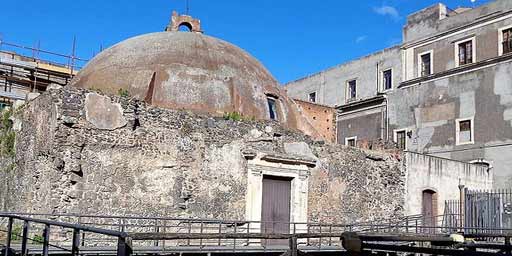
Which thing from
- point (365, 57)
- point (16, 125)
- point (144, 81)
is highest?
point (365, 57)

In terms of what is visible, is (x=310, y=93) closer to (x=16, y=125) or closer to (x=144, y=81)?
(x=144, y=81)

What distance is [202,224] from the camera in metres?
14.8

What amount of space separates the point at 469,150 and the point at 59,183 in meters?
18.8

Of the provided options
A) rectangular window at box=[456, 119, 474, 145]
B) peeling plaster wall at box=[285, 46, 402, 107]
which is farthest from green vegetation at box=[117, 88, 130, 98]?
peeling plaster wall at box=[285, 46, 402, 107]

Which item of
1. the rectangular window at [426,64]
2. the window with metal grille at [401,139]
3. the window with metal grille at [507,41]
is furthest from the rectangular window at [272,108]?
the rectangular window at [426,64]

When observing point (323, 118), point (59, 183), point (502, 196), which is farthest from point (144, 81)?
point (502, 196)

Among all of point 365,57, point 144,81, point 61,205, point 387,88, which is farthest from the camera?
point 365,57

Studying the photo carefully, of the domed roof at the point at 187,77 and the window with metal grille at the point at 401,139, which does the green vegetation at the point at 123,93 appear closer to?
the domed roof at the point at 187,77

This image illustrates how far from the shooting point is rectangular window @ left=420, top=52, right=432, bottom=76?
28594 millimetres

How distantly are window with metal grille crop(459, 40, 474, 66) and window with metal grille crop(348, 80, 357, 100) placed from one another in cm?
784

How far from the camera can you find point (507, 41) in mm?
24969

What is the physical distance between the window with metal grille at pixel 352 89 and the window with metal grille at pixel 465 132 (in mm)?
8582

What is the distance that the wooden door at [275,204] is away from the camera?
17.3 m

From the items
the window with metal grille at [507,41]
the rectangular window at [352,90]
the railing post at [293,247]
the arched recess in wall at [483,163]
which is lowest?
the railing post at [293,247]
